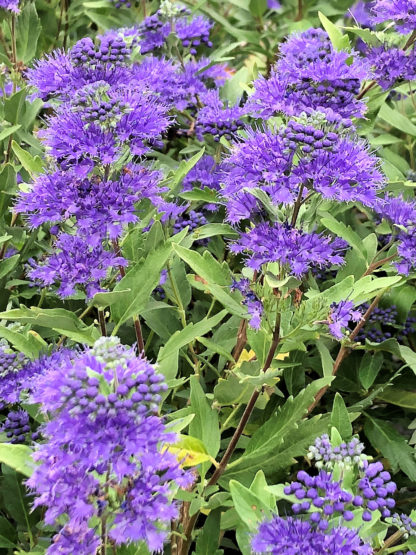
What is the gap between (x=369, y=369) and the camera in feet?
7.85

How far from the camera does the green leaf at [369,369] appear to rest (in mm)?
2381

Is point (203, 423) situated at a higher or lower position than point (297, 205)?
lower

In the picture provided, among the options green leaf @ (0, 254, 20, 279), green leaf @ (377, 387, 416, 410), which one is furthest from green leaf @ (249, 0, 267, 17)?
green leaf @ (377, 387, 416, 410)

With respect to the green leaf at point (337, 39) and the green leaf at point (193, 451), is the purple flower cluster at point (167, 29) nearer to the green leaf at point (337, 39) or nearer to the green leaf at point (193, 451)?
the green leaf at point (337, 39)

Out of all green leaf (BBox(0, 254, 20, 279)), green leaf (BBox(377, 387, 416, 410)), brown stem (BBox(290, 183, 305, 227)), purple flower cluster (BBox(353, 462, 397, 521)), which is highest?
brown stem (BBox(290, 183, 305, 227))

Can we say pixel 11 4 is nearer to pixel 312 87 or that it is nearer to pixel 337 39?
pixel 337 39

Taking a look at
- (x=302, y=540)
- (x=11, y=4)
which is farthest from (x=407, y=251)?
(x=11, y=4)

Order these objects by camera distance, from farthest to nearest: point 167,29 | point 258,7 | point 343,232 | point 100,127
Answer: point 258,7, point 167,29, point 343,232, point 100,127

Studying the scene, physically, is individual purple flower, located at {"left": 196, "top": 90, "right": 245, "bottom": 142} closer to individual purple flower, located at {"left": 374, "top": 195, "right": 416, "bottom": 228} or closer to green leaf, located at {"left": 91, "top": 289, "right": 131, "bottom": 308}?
individual purple flower, located at {"left": 374, "top": 195, "right": 416, "bottom": 228}

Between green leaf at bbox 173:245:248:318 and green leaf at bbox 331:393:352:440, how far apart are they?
0.38 meters

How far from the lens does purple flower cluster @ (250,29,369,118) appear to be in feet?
6.32

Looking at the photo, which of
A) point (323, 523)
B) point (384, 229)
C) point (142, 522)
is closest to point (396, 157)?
point (384, 229)

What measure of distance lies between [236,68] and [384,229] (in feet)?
6.10

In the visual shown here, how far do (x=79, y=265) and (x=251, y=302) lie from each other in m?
0.49
